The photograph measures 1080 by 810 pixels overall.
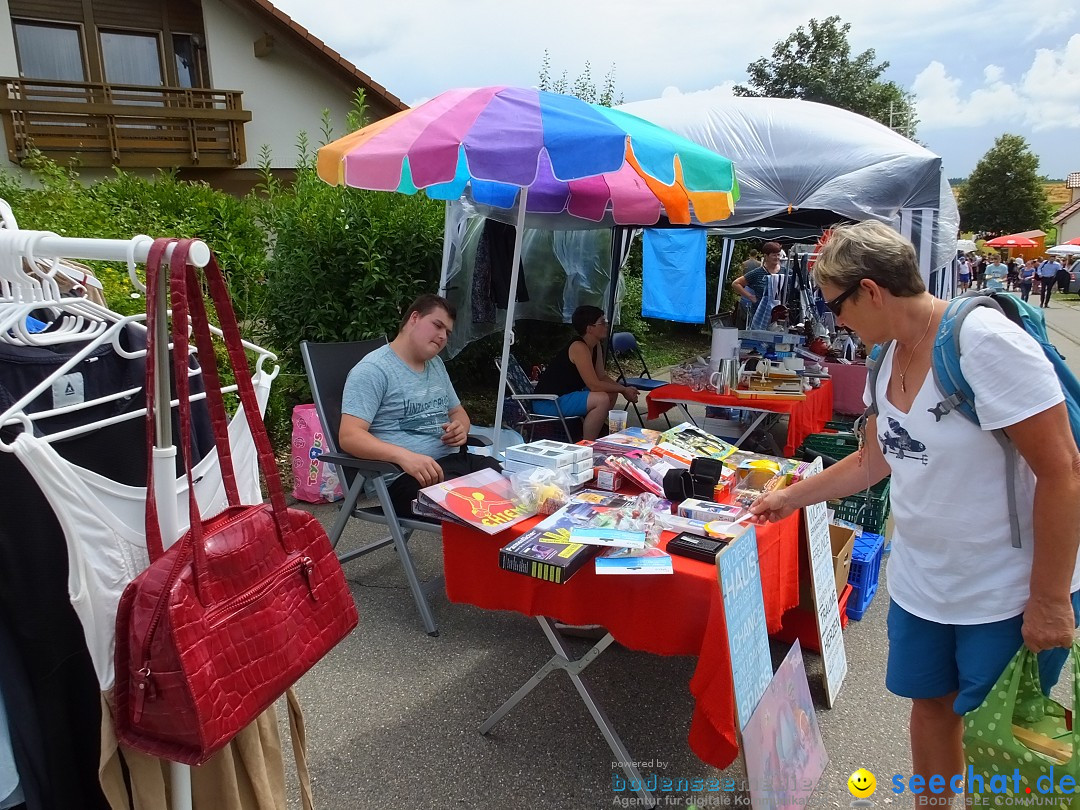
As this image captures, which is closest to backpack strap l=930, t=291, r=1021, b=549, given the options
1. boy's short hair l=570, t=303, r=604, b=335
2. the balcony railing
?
boy's short hair l=570, t=303, r=604, b=335

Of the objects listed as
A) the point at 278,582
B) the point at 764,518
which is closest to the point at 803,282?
the point at 764,518

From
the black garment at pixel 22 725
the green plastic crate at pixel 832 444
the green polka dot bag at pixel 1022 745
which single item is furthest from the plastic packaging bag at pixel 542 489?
the green plastic crate at pixel 832 444

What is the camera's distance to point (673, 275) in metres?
9.75

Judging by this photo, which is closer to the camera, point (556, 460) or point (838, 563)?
point (556, 460)

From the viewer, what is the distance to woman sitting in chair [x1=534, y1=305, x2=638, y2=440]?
17.3 feet

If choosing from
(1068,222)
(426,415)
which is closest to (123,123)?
(426,415)

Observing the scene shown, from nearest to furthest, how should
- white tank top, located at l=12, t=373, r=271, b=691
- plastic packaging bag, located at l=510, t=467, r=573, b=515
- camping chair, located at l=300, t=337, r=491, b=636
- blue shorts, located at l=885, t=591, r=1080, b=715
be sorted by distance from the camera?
1. white tank top, located at l=12, t=373, r=271, b=691
2. blue shorts, located at l=885, t=591, r=1080, b=715
3. plastic packaging bag, located at l=510, t=467, r=573, b=515
4. camping chair, located at l=300, t=337, r=491, b=636

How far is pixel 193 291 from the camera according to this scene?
1027mm

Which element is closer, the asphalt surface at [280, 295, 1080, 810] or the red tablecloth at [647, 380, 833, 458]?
the asphalt surface at [280, 295, 1080, 810]

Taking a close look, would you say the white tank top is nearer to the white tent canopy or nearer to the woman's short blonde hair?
the woman's short blonde hair

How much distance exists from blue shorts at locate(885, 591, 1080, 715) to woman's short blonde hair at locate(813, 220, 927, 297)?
2.59ft

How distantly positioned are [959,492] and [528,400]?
4.07 metres

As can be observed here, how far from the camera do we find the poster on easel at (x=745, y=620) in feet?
5.71

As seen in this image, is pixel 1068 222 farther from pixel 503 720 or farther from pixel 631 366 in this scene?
pixel 503 720
